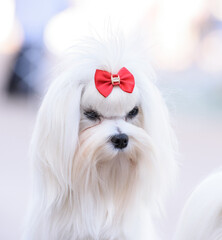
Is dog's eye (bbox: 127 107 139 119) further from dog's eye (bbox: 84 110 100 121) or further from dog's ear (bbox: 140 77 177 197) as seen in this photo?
dog's eye (bbox: 84 110 100 121)

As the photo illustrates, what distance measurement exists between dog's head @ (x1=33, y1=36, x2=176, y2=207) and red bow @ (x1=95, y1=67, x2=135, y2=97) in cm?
2

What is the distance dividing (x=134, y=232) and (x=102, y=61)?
0.89 metres

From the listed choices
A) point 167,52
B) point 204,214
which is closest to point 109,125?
point 204,214

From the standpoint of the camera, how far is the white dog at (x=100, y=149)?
2.20 meters

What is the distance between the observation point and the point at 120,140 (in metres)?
2.15

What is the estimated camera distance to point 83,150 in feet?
7.16

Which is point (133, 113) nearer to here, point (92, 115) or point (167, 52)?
point (92, 115)

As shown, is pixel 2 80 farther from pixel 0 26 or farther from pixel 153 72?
pixel 153 72

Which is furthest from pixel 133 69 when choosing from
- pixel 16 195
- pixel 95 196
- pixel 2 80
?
pixel 2 80

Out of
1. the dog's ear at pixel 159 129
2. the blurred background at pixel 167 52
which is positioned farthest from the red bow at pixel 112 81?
the blurred background at pixel 167 52

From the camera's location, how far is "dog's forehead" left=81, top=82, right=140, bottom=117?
7.20 feet

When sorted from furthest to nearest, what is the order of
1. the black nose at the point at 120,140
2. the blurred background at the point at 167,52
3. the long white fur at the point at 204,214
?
the blurred background at the point at 167,52 → the black nose at the point at 120,140 → the long white fur at the point at 204,214

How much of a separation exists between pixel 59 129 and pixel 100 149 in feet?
0.70

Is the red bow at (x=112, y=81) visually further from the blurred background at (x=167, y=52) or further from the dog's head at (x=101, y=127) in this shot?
the blurred background at (x=167, y=52)
